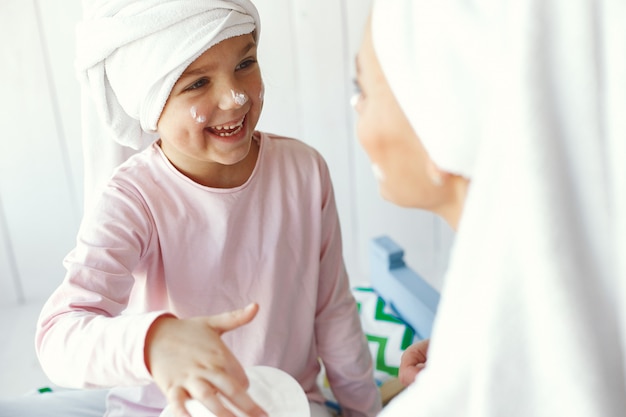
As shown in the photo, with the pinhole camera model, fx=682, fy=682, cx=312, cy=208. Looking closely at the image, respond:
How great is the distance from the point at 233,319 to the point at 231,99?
10.5 inches

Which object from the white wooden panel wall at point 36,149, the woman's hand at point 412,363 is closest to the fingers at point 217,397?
the woman's hand at point 412,363

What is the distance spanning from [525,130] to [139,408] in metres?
0.63

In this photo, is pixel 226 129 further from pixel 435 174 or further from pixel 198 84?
pixel 435 174

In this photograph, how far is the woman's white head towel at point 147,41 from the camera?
0.70 metres

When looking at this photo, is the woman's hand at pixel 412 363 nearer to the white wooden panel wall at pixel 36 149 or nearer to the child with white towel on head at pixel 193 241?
the child with white towel on head at pixel 193 241

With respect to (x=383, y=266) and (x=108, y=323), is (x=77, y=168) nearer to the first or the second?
(x=383, y=266)

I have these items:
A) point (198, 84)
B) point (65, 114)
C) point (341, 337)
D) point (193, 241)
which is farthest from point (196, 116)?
point (65, 114)

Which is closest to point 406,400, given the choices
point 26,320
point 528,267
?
point 528,267

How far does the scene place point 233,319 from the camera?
0.56m

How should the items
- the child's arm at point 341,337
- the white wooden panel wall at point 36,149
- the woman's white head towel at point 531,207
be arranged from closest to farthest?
the woman's white head towel at point 531,207, the child's arm at point 341,337, the white wooden panel wall at point 36,149

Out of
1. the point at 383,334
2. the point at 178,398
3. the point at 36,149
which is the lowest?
the point at 383,334

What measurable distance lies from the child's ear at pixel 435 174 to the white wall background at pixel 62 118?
827 mm

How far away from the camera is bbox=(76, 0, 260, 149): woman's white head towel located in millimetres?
699

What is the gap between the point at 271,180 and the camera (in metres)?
0.84
